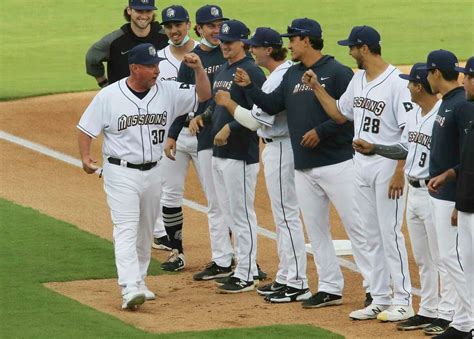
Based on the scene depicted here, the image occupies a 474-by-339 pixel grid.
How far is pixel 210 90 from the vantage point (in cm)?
1007

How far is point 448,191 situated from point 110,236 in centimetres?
457

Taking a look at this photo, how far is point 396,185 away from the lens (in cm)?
873

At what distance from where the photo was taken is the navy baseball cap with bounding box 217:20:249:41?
32.3ft

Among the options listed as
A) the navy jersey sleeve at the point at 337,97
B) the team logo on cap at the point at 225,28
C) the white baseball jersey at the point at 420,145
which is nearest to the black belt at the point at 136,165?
the team logo on cap at the point at 225,28

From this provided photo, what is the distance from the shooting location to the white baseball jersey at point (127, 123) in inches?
375

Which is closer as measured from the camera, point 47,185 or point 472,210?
point 472,210

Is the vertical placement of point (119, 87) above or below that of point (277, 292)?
above

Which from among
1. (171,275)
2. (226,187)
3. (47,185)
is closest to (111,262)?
(171,275)

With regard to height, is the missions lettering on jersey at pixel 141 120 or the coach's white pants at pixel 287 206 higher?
the missions lettering on jersey at pixel 141 120

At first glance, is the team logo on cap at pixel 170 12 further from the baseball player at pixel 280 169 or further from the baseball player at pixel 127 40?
the baseball player at pixel 280 169

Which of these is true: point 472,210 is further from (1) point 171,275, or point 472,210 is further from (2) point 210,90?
(1) point 171,275

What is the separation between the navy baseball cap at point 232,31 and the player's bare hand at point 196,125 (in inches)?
27.0

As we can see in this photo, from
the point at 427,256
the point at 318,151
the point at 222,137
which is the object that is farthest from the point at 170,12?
the point at 427,256

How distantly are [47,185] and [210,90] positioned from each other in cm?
450
